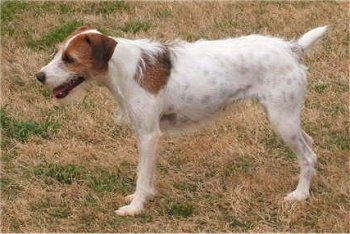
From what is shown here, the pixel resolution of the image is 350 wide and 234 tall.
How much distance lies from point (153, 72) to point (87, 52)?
0.55 metres

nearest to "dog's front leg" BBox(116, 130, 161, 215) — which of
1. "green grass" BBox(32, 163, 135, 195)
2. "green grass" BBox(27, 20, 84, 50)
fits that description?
"green grass" BBox(32, 163, 135, 195)

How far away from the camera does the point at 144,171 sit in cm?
583

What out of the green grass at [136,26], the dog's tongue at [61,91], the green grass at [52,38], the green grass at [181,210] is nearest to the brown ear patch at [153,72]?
the dog's tongue at [61,91]

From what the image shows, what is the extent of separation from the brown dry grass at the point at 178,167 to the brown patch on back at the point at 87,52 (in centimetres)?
119

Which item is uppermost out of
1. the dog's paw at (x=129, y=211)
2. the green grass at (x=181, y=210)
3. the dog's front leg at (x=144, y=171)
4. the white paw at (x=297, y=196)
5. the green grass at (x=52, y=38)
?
the dog's front leg at (x=144, y=171)

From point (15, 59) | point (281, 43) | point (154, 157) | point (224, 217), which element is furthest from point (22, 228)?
point (15, 59)

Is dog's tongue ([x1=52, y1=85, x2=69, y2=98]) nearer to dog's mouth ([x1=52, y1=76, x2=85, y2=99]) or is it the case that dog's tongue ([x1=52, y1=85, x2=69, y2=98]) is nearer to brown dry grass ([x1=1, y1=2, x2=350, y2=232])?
dog's mouth ([x1=52, y1=76, x2=85, y2=99])

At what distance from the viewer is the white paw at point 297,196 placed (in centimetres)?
591

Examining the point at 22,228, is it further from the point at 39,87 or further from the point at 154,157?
the point at 39,87

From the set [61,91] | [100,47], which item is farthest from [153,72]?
[61,91]

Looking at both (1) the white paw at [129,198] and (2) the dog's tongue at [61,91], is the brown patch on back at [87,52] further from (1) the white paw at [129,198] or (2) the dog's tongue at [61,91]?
(1) the white paw at [129,198]

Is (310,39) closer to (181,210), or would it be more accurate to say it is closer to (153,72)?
(153,72)

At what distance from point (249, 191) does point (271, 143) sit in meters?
1.00

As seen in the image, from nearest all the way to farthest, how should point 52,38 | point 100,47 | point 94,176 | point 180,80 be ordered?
point 100,47 < point 180,80 < point 94,176 < point 52,38
